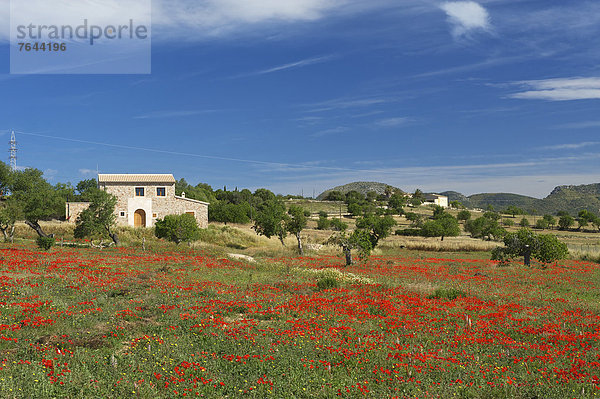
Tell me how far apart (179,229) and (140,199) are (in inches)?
714

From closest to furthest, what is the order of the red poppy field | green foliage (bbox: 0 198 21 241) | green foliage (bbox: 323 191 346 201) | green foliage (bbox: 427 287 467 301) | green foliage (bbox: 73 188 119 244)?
the red poppy field < green foliage (bbox: 427 287 467 301) < green foliage (bbox: 0 198 21 241) < green foliage (bbox: 73 188 119 244) < green foliage (bbox: 323 191 346 201)

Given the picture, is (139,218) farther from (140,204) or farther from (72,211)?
(72,211)

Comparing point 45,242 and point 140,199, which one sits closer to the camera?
point 45,242

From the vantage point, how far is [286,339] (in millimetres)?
12836

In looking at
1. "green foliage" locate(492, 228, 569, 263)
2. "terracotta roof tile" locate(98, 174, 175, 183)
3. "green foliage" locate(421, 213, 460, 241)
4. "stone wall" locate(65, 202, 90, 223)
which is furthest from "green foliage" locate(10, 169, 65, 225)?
"green foliage" locate(421, 213, 460, 241)

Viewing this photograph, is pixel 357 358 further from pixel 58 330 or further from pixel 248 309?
pixel 58 330

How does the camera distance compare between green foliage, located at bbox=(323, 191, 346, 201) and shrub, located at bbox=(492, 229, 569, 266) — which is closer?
shrub, located at bbox=(492, 229, 569, 266)

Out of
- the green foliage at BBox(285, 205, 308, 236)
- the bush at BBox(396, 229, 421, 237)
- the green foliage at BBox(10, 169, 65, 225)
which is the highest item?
the green foliage at BBox(10, 169, 65, 225)

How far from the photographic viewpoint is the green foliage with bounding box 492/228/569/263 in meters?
36.6

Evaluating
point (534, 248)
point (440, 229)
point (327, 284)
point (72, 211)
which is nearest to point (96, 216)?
point (72, 211)

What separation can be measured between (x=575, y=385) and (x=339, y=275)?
57.6 feet

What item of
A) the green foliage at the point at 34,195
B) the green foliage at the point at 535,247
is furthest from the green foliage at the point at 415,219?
the green foliage at the point at 34,195

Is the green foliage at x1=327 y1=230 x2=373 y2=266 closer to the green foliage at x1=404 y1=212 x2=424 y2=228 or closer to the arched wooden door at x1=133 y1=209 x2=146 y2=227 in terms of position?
the arched wooden door at x1=133 y1=209 x2=146 y2=227

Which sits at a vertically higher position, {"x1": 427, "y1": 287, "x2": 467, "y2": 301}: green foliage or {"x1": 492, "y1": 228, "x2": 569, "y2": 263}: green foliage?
{"x1": 492, "y1": 228, "x2": 569, "y2": 263}: green foliage
